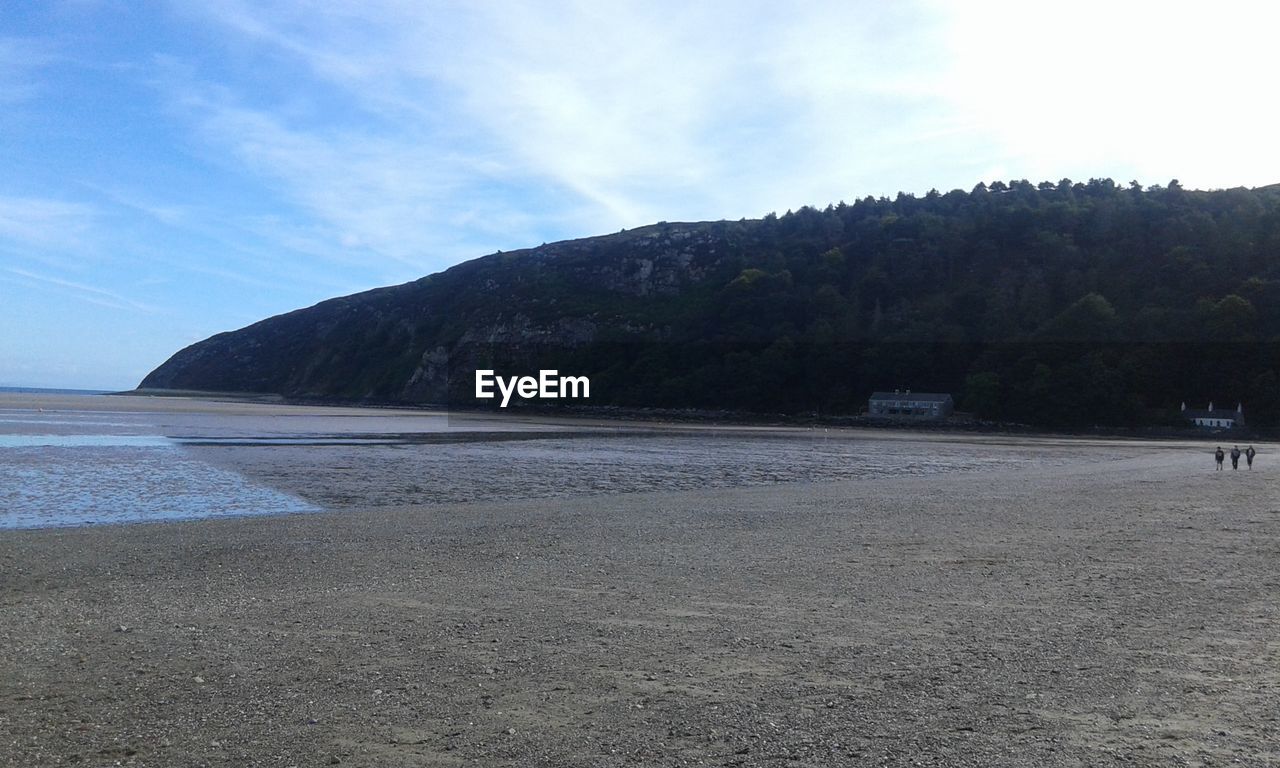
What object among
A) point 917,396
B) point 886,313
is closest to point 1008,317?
point 886,313

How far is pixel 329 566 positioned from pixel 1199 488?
22.5m

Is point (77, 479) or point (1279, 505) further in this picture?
point (77, 479)

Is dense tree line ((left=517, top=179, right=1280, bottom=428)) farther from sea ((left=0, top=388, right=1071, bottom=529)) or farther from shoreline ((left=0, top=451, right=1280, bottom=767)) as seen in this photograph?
shoreline ((left=0, top=451, right=1280, bottom=767))

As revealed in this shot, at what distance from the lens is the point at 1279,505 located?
18.1 m

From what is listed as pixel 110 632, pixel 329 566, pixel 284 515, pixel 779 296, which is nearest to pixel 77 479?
pixel 284 515

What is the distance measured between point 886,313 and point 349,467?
95.7 meters

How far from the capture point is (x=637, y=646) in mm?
6879

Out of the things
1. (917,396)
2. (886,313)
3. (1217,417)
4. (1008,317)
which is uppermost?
(886,313)

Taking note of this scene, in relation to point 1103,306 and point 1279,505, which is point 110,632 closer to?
point 1279,505

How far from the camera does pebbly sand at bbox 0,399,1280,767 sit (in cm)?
480

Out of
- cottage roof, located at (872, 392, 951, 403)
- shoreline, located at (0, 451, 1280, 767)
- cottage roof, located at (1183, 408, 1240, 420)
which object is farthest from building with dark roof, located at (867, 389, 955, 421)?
shoreline, located at (0, 451, 1280, 767)

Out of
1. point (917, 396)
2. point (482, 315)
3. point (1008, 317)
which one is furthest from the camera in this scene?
point (482, 315)

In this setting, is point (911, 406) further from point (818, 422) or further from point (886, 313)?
point (886, 313)

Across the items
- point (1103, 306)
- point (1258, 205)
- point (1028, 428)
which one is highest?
point (1258, 205)
